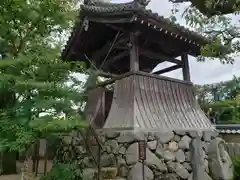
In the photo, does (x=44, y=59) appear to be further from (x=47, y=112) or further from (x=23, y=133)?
(x=23, y=133)

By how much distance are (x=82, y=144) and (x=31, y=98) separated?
2.88 meters

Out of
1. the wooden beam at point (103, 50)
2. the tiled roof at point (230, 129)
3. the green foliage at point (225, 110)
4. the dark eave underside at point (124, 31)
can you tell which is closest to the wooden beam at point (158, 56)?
the dark eave underside at point (124, 31)

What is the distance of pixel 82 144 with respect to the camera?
8047 mm

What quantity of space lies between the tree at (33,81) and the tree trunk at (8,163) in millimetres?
3102

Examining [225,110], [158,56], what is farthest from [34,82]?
[225,110]

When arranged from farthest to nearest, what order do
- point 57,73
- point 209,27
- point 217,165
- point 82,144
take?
1. point 82,144
2. point 217,165
3. point 57,73
4. point 209,27

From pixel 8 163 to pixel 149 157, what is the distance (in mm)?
5494

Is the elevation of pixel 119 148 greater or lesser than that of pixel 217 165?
greater

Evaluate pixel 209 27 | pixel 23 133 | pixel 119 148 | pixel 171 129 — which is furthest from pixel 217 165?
pixel 23 133

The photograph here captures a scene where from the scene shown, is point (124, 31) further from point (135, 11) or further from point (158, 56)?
point (158, 56)

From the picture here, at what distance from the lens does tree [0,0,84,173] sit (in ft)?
18.0

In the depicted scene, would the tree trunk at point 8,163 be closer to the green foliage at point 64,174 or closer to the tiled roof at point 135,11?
the green foliage at point 64,174

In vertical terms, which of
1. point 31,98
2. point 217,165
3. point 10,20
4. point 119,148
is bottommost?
point 217,165

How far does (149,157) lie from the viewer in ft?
21.4
